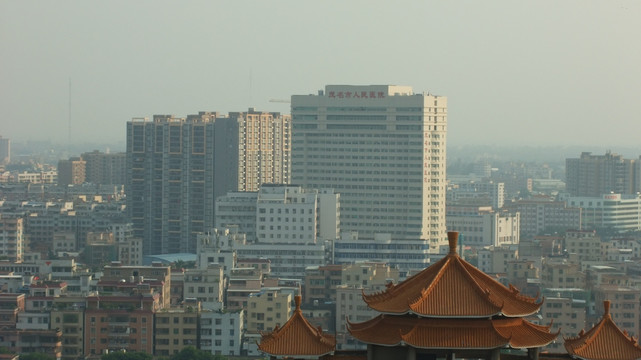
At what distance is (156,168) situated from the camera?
7031 centimetres

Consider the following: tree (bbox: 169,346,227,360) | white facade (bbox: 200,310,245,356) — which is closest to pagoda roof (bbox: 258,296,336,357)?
tree (bbox: 169,346,227,360)

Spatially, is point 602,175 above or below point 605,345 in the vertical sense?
above

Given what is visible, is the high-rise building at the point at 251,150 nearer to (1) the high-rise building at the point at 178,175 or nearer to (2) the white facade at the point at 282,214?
(1) the high-rise building at the point at 178,175

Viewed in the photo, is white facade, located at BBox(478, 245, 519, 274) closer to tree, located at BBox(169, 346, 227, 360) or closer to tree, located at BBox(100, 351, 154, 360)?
tree, located at BBox(169, 346, 227, 360)

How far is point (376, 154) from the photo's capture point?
207ft

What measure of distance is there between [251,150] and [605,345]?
6246 centimetres

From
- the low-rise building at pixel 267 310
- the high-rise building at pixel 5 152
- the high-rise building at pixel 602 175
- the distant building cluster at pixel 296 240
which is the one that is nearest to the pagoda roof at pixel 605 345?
the distant building cluster at pixel 296 240

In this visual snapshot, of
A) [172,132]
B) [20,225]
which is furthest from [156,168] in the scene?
[20,225]

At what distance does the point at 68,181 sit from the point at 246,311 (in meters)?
62.8

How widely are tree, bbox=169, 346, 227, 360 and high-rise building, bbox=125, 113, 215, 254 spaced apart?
32.0 metres

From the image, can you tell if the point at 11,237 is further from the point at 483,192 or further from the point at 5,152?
the point at 483,192

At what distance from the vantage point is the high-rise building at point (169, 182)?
69.2 m

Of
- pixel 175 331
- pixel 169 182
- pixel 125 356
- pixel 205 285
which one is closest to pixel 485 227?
pixel 169 182

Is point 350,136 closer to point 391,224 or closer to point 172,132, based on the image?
point 391,224
